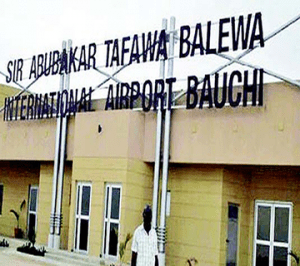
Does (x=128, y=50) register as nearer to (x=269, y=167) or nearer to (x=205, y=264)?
(x=269, y=167)

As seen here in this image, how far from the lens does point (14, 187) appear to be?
24.5 m

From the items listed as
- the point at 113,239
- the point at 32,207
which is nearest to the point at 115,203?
the point at 113,239

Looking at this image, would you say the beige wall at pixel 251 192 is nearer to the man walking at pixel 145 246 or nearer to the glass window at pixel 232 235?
the glass window at pixel 232 235

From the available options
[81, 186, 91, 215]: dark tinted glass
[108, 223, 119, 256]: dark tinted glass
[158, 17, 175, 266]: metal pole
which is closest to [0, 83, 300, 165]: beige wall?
[158, 17, 175, 266]: metal pole

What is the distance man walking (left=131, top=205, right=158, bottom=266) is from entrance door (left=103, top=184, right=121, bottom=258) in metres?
8.54

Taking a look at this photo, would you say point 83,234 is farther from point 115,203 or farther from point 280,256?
point 280,256

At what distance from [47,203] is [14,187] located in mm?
4260

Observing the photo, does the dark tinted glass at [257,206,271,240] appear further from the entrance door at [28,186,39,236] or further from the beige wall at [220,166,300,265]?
the entrance door at [28,186,39,236]

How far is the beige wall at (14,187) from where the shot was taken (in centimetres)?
2364

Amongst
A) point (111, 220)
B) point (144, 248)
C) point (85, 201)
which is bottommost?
point (111, 220)

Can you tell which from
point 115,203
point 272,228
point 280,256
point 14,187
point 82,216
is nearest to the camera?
point 280,256

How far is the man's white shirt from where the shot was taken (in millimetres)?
8453

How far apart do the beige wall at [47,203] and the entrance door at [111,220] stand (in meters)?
2.88

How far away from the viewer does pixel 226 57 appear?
16109mm
